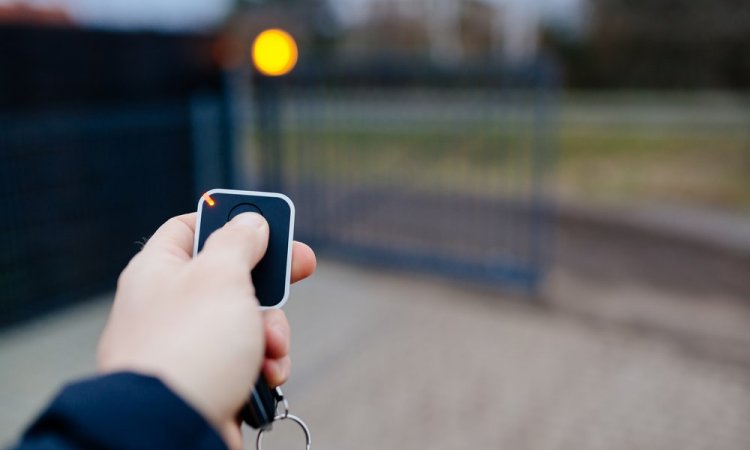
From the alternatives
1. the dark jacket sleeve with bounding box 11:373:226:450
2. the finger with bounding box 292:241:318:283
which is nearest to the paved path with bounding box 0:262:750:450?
the finger with bounding box 292:241:318:283

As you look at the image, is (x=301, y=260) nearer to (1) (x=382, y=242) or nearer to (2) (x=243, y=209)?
(2) (x=243, y=209)

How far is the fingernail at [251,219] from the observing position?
2.96ft

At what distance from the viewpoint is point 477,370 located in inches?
178

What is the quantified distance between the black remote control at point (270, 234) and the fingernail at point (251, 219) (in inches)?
1.0

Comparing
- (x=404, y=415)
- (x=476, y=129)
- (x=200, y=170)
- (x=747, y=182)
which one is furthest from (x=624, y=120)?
(x=404, y=415)

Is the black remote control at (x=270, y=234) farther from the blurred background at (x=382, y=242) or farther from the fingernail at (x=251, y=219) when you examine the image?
the blurred background at (x=382, y=242)

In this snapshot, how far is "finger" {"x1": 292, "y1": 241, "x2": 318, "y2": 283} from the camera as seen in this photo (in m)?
1.00

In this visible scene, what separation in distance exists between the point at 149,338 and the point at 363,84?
5877 millimetres

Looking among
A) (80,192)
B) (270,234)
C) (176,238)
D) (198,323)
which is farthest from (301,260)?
(80,192)

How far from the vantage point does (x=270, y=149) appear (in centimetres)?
650

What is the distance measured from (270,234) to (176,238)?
0.12 meters

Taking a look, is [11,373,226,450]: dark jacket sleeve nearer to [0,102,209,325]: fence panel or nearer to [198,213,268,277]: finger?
[198,213,268,277]: finger

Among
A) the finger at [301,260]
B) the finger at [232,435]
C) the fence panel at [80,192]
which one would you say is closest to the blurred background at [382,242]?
the fence panel at [80,192]

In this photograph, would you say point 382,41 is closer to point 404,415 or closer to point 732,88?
point 732,88
